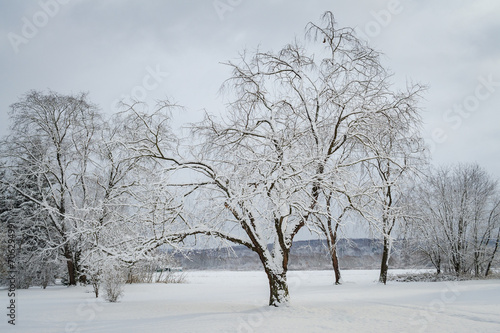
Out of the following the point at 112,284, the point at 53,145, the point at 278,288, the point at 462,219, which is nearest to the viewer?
the point at 278,288

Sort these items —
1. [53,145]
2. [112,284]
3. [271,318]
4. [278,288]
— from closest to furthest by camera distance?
[271,318]
[278,288]
[112,284]
[53,145]

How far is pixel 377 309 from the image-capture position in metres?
10.2

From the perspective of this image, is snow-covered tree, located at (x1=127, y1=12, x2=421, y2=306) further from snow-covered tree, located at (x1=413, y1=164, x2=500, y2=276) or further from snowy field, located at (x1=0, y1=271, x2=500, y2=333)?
snow-covered tree, located at (x1=413, y1=164, x2=500, y2=276)

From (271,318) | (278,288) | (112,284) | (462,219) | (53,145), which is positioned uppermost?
(53,145)

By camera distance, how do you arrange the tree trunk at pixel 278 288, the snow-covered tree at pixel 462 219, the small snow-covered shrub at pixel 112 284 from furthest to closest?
1. the snow-covered tree at pixel 462 219
2. the small snow-covered shrub at pixel 112 284
3. the tree trunk at pixel 278 288

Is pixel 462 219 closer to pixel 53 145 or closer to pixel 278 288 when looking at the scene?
pixel 278 288

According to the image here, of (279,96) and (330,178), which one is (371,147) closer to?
(330,178)

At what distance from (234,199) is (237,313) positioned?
3615 mm

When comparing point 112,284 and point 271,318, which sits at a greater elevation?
point 112,284

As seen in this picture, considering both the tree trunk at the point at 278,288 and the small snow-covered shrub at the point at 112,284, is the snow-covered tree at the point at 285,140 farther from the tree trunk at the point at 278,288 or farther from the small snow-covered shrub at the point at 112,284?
the small snow-covered shrub at the point at 112,284

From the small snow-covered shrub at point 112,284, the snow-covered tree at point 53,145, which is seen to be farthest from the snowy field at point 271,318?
the snow-covered tree at point 53,145

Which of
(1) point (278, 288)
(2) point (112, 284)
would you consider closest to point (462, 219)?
(1) point (278, 288)

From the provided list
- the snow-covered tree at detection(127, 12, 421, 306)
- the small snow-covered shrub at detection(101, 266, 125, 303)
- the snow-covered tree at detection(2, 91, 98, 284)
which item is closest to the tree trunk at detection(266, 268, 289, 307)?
the snow-covered tree at detection(127, 12, 421, 306)

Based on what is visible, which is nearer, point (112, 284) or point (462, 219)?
point (112, 284)
